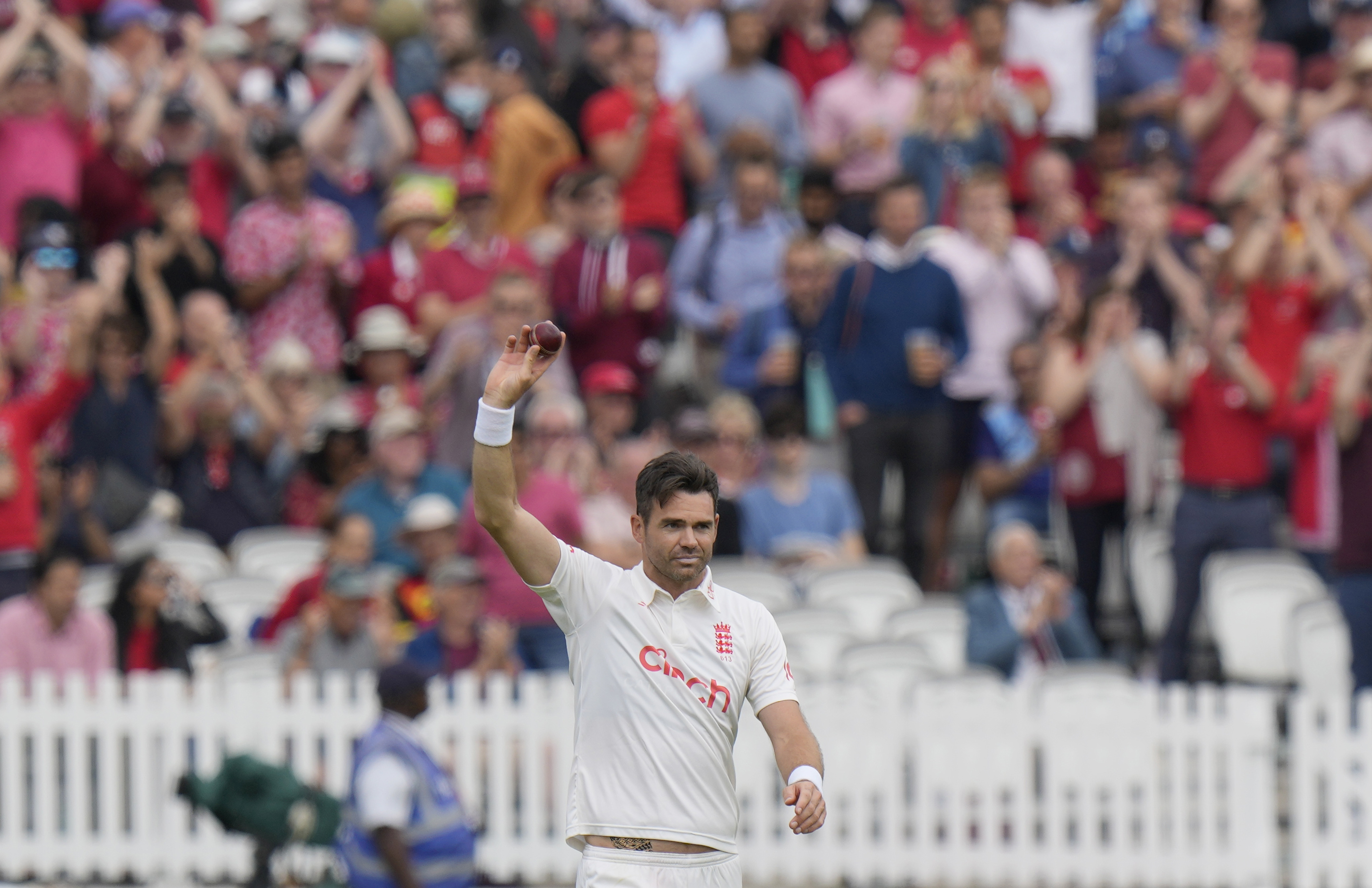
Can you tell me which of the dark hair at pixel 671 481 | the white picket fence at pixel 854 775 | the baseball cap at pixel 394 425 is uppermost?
the baseball cap at pixel 394 425

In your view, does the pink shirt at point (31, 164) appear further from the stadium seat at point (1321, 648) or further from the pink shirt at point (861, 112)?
the stadium seat at point (1321, 648)

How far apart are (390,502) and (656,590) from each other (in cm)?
624

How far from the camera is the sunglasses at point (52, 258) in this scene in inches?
492

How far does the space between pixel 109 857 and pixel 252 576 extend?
1.89 metres

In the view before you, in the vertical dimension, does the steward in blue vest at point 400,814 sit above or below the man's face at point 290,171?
below

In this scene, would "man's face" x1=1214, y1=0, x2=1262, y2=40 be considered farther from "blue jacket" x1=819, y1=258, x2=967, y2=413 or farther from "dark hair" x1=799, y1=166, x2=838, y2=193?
"blue jacket" x1=819, y1=258, x2=967, y2=413

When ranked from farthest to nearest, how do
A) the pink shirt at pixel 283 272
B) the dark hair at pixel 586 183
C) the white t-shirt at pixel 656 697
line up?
the pink shirt at pixel 283 272, the dark hair at pixel 586 183, the white t-shirt at pixel 656 697

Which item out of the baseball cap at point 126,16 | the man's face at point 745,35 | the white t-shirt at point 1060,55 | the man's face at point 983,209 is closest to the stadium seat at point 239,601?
the man's face at point 983,209

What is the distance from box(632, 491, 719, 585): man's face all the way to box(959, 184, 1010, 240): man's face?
25.9ft

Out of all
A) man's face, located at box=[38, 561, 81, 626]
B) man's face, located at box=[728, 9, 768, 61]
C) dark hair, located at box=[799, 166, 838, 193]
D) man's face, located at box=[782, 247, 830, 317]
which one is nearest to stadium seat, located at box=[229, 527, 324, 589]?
man's face, located at box=[38, 561, 81, 626]

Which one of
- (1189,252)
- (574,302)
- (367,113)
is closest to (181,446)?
(574,302)

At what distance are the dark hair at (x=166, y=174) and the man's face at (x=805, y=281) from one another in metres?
4.00

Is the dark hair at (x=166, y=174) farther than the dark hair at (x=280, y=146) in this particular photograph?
No

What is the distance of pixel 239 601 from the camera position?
11.6 metres
